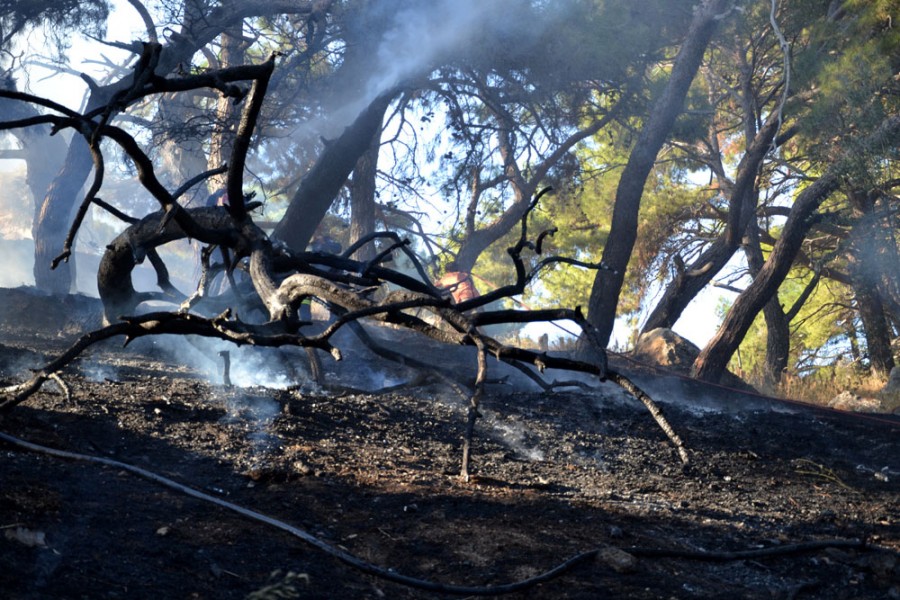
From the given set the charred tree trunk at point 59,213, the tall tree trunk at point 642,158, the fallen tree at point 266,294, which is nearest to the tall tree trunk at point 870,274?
the tall tree trunk at point 642,158

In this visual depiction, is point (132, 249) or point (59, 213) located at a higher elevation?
point (59, 213)

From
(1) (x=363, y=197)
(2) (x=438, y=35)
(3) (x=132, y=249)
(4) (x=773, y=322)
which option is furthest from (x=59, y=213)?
(4) (x=773, y=322)

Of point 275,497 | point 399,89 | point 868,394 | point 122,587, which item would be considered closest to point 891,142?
point 868,394

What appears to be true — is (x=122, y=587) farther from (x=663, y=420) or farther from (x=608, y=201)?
(x=608, y=201)

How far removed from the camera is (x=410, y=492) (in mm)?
3535

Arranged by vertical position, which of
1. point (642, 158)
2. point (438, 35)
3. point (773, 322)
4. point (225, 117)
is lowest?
point (773, 322)

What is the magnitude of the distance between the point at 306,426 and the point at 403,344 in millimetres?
4774

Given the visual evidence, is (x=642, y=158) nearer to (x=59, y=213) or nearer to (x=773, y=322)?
(x=773, y=322)

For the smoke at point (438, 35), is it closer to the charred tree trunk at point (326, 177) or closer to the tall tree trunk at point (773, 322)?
the charred tree trunk at point (326, 177)

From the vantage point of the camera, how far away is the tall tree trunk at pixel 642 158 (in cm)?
977

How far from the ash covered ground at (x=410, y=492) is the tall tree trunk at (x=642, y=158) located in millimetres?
3423

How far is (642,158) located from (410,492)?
7.10 metres

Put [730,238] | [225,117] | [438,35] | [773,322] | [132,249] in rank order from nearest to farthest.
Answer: [132,249] < [438,35] < [225,117] < [730,238] < [773,322]

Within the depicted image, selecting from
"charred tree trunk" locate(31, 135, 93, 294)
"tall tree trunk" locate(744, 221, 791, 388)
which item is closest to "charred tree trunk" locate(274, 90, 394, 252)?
"charred tree trunk" locate(31, 135, 93, 294)
